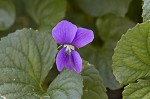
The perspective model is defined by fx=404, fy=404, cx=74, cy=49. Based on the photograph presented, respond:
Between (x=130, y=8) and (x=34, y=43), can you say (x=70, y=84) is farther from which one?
(x=130, y=8)

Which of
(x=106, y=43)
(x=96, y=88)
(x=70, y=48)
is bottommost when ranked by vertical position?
(x=96, y=88)

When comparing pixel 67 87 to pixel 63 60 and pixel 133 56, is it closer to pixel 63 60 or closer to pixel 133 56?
pixel 63 60

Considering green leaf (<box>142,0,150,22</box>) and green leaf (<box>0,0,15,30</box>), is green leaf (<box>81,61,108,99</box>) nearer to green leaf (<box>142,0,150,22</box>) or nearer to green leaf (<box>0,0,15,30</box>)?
green leaf (<box>142,0,150,22</box>)

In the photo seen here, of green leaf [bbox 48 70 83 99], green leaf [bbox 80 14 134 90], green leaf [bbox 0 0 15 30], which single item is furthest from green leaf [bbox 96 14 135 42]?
green leaf [bbox 48 70 83 99]

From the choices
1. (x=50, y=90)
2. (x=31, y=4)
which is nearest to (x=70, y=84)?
(x=50, y=90)

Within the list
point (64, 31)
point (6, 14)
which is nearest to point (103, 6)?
point (6, 14)

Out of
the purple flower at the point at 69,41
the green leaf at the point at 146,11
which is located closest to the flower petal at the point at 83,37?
the purple flower at the point at 69,41

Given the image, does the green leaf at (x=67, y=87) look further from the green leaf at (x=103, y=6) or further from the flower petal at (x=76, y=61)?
the green leaf at (x=103, y=6)
